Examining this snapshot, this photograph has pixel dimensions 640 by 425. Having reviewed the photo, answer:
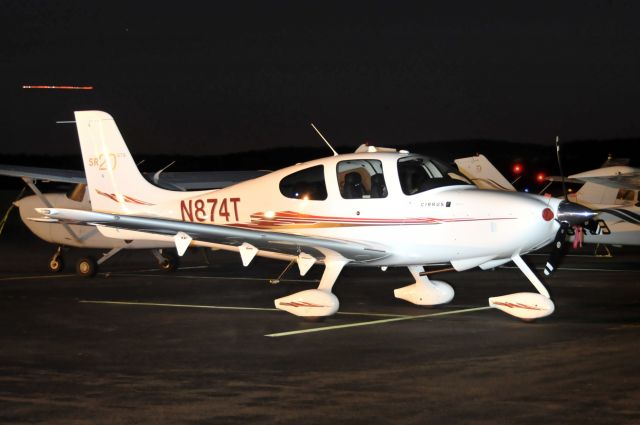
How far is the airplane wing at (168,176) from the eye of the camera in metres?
20.5

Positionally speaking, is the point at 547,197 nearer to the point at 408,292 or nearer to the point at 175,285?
the point at 408,292

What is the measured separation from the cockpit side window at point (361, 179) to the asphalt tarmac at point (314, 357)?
163 centimetres

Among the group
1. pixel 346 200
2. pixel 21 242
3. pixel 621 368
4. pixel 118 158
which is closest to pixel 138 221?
pixel 346 200

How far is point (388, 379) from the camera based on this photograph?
8.31m

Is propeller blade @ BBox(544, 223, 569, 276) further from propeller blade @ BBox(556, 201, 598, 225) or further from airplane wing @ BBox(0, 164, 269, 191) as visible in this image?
airplane wing @ BBox(0, 164, 269, 191)

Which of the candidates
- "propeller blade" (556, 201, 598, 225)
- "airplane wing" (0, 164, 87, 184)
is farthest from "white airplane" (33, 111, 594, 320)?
"airplane wing" (0, 164, 87, 184)

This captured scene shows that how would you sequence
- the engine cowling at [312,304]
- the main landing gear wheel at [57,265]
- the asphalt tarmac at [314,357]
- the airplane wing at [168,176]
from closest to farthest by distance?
the asphalt tarmac at [314,357], the engine cowling at [312,304], the main landing gear wheel at [57,265], the airplane wing at [168,176]

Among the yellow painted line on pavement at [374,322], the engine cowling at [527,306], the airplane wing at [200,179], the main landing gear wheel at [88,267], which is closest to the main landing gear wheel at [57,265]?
the main landing gear wheel at [88,267]

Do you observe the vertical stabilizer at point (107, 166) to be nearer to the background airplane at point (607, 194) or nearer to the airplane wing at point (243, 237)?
the airplane wing at point (243, 237)

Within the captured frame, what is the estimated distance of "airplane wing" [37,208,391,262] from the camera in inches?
444

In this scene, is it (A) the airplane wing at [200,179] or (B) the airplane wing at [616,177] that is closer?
(B) the airplane wing at [616,177]

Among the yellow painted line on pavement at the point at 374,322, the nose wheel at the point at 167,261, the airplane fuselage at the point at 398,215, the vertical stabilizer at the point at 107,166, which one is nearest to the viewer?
the yellow painted line on pavement at the point at 374,322

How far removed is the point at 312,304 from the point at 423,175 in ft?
7.37

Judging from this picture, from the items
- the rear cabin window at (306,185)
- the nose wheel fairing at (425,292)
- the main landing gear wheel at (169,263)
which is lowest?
the main landing gear wheel at (169,263)
